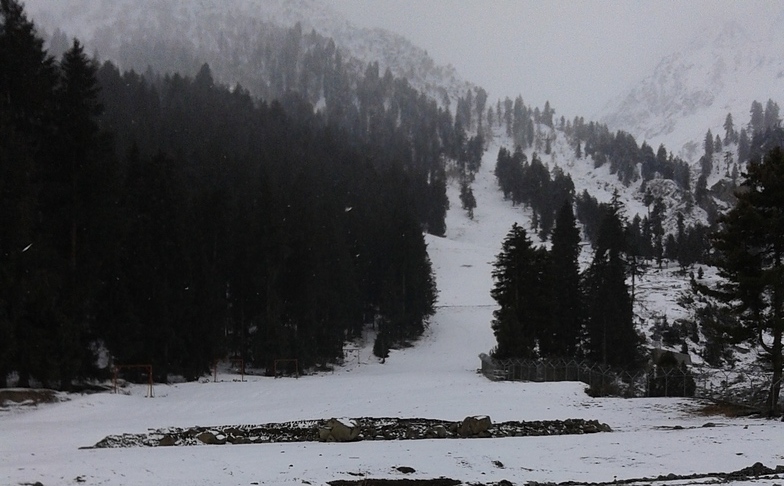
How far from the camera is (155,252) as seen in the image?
3378cm

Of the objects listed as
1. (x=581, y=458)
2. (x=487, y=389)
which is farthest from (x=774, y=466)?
(x=487, y=389)

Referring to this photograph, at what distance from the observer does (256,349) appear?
42.5 meters

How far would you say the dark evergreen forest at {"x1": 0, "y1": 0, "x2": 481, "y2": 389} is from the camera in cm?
2281

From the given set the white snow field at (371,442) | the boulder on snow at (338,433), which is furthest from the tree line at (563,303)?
the boulder on snow at (338,433)

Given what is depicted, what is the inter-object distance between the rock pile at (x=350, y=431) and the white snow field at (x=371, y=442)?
0.85 m

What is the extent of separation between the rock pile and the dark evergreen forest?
27.1 feet

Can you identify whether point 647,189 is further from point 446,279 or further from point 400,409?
point 400,409

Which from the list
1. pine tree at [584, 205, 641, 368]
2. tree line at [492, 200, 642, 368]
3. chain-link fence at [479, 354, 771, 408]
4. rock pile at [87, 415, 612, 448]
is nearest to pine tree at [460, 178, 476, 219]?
tree line at [492, 200, 642, 368]

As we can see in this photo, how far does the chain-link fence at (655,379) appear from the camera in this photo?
24.8m

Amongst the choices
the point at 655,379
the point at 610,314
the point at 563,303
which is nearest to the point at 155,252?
the point at 655,379

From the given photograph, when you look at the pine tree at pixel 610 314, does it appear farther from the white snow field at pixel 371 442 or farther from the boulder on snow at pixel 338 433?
the boulder on snow at pixel 338 433

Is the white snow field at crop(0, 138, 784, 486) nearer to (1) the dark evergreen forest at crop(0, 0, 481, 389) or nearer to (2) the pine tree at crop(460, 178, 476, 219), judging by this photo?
(1) the dark evergreen forest at crop(0, 0, 481, 389)

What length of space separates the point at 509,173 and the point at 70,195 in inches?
5669

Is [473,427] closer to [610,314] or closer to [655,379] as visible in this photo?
[655,379]
